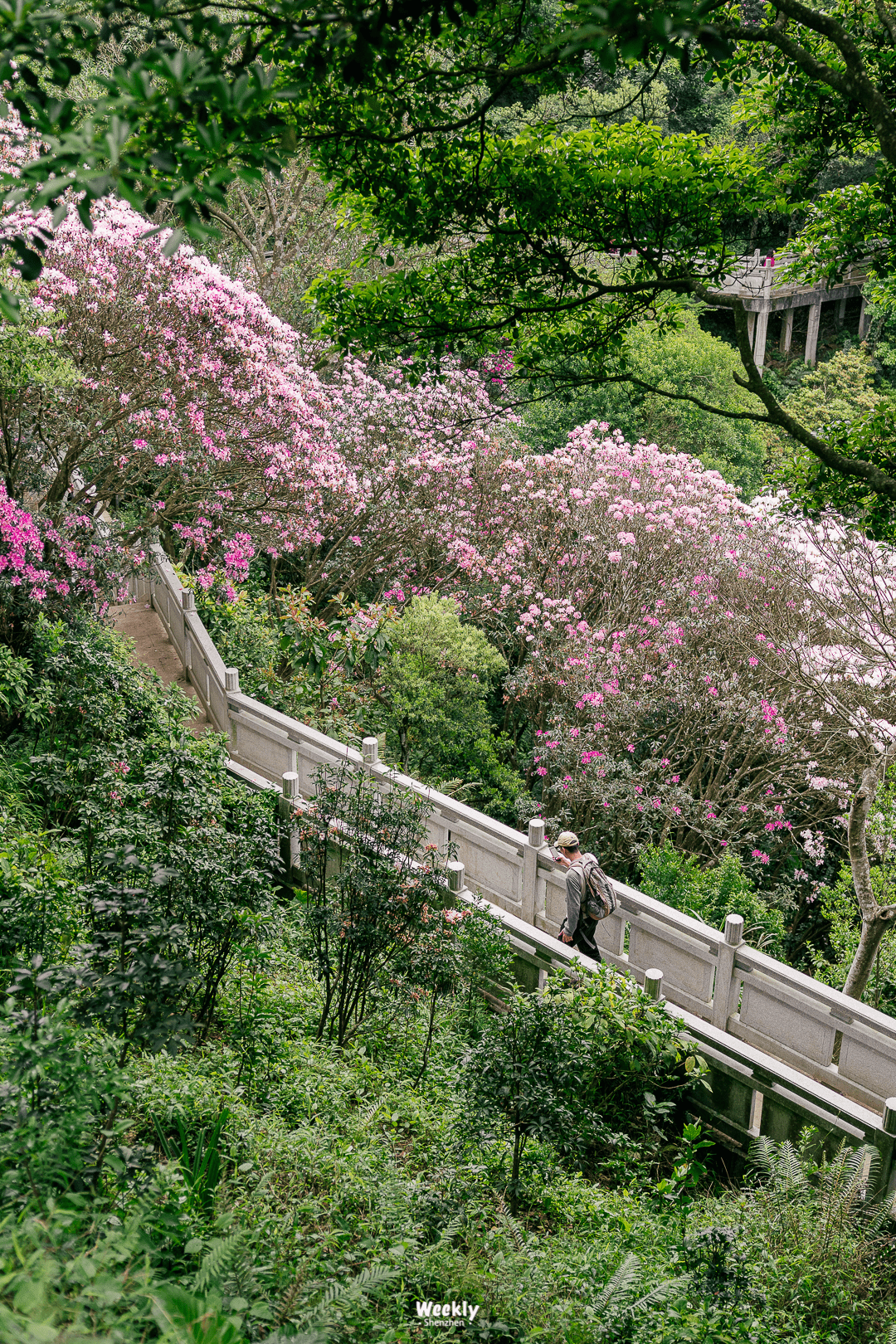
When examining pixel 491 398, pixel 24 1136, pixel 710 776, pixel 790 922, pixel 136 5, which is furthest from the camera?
pixel 491 398

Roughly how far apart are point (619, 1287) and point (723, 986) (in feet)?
11.0

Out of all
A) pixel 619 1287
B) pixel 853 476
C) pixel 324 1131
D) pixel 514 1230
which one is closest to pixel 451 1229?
pixel 514 1230

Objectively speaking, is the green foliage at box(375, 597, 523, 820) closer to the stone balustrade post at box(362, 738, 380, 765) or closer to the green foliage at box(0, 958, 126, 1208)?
the stone balustrade post at box(362, 738, 380, 765)

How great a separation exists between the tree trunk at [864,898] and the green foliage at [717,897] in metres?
1.17

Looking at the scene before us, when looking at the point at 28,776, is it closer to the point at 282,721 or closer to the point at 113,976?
the point at 282,721

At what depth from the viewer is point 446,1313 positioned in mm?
3486

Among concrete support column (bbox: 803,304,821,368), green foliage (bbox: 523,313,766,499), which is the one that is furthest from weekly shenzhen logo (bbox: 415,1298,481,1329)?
concrete support column (bbox: 803,304,821,368)

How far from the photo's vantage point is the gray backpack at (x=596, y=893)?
7.07 m

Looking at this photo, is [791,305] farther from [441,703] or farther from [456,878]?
[456,878]

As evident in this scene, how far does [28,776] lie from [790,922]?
8.85 m

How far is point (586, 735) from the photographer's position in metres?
12.0

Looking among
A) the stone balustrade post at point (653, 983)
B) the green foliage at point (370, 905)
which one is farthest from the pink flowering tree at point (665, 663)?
the green foliage at point (370, 905)

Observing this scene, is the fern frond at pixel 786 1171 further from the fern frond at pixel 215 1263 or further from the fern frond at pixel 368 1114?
the fern frond at pixel 215 1263

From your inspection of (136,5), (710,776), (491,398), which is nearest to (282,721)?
(710,776)
